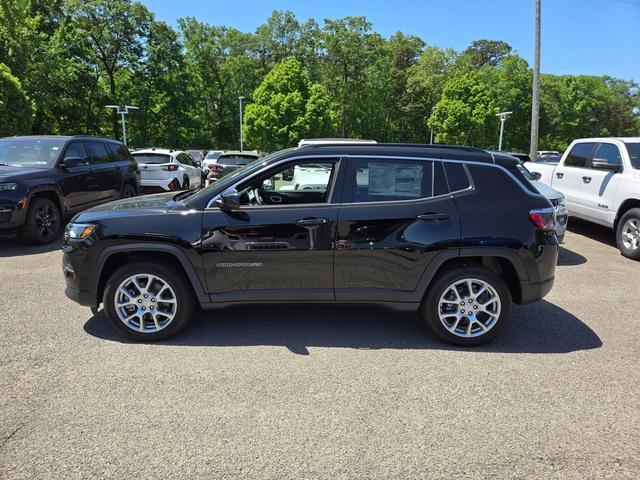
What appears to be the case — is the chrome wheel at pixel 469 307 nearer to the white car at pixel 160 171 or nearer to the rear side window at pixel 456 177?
the rear side window at pixel 456 177

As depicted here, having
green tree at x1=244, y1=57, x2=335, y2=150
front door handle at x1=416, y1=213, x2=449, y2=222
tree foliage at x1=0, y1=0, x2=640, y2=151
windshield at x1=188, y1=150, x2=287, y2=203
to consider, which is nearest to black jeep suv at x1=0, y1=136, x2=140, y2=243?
windshield at x1=188, y1=150, x2=287, y2=203

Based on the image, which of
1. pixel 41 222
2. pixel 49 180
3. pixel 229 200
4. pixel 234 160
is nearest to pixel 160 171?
pixel 234 160

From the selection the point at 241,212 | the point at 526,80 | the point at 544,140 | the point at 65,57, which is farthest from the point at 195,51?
the point at 241,212

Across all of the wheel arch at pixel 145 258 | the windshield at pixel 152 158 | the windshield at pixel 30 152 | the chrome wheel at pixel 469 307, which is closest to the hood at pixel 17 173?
the windshield at pixel 30 152

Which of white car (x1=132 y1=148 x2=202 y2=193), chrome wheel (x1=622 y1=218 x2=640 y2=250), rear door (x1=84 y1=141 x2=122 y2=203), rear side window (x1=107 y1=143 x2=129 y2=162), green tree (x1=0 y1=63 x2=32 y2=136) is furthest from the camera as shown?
green tree (x1=0 y1=63 x2=32 y2=136)

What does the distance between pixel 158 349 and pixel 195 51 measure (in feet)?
186

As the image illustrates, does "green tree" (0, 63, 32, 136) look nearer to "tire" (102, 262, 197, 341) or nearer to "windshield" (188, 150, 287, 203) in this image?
"tire" (102, 262, 197, 341)

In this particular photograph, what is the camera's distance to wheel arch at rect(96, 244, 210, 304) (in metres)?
4.03

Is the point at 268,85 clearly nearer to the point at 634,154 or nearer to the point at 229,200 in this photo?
the point at 634,154

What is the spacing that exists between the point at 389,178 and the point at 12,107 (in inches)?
822

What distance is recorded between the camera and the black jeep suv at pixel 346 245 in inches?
158

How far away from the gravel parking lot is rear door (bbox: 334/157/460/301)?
63 centimetres

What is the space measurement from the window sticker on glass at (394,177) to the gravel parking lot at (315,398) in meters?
1.41

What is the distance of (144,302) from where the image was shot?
412cm
